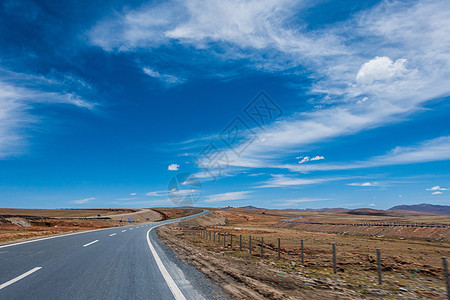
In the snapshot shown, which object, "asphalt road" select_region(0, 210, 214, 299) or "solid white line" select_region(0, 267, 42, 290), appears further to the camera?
"solid white line" select_region(0, 267, 42, 290)

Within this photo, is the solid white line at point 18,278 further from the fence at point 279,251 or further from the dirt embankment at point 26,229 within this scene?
the dirt embankment at point 26,229

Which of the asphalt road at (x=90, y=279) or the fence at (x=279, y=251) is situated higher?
the asphalt road at (x=90, y=279)

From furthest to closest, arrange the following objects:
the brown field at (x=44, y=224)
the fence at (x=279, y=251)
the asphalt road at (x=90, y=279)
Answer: the brown field at (x=44, y=224)
the fence at (x=279, y=251)
the asphalt road at (x=90, y=279)

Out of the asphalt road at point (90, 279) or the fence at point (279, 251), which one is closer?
the asphalt road at point (90, 279)

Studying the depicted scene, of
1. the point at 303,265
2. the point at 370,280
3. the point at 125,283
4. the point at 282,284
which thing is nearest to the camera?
the point at 125,283

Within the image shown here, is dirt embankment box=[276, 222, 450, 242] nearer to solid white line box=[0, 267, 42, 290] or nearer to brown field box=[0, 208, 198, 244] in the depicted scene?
solid white line box=[0, 267, 42, 290]

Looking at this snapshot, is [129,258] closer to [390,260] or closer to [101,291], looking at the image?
[101,291]

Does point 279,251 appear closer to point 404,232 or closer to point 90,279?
point 90,279

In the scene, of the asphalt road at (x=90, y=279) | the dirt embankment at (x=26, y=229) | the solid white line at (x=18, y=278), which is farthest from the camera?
the dirt embankment at (x=26, y=229)

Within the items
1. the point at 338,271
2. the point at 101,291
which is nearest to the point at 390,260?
the point at 338,271

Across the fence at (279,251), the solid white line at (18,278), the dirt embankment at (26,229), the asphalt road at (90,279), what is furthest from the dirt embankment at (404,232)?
the dirt embankment at (26,229)

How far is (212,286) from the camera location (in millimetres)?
6754

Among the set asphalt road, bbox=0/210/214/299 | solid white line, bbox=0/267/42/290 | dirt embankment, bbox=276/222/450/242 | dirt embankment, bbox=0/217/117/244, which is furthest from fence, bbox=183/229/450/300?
dirt embankment, bbox=276/222/450/242

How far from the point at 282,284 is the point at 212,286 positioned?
214 centimetres
